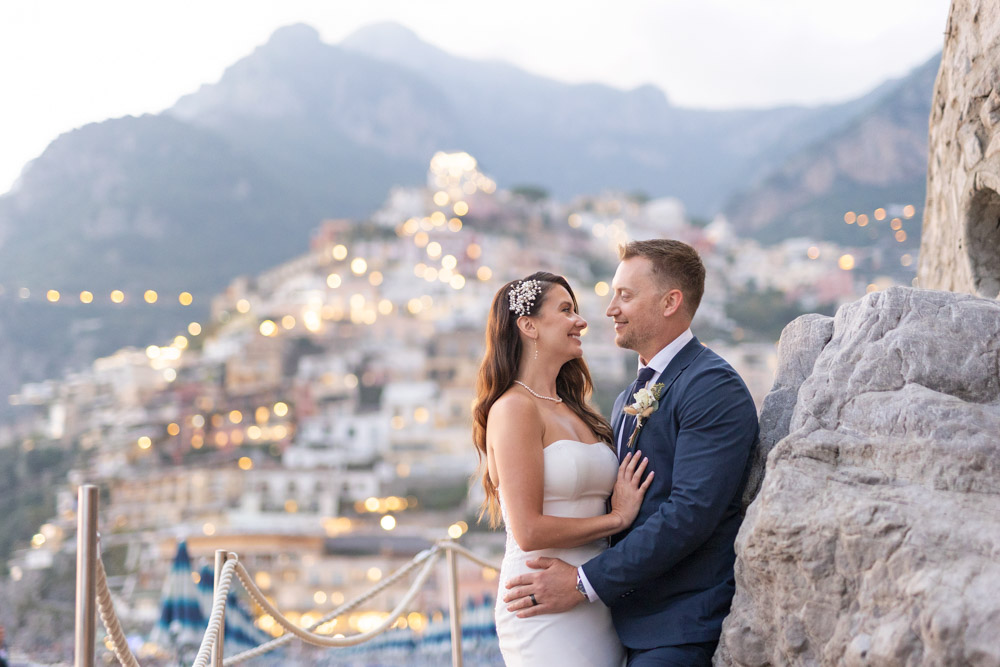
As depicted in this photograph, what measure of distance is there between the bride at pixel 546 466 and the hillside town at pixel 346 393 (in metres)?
23.2

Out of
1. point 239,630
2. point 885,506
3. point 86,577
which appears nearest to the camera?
point 885,506

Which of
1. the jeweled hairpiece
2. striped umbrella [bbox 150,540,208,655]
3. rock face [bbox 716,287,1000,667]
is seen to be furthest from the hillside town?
rock face [bbox 716,287,1000,667]

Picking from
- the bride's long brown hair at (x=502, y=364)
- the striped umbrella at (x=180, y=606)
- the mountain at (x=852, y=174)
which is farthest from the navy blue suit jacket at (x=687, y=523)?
the mountain at (x=852, y=174)

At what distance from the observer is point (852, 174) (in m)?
70.1

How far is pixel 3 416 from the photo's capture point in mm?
46688

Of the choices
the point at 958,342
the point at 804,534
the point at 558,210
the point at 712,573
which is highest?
the point at 558,210

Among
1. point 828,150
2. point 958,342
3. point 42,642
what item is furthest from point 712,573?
point 828,150

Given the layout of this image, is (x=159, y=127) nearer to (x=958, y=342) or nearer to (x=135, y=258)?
(x=135, y=258)

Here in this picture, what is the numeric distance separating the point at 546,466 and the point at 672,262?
60 cm

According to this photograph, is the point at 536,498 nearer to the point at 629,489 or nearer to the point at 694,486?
the point at 629,489

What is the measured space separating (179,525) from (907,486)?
3950cm

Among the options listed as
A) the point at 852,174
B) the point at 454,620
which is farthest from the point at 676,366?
the point at 852,174

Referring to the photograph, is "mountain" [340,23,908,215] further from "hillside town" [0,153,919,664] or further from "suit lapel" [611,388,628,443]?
"suit lapel" [611,388,628,443]

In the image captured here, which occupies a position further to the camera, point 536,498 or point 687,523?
point 536,498
